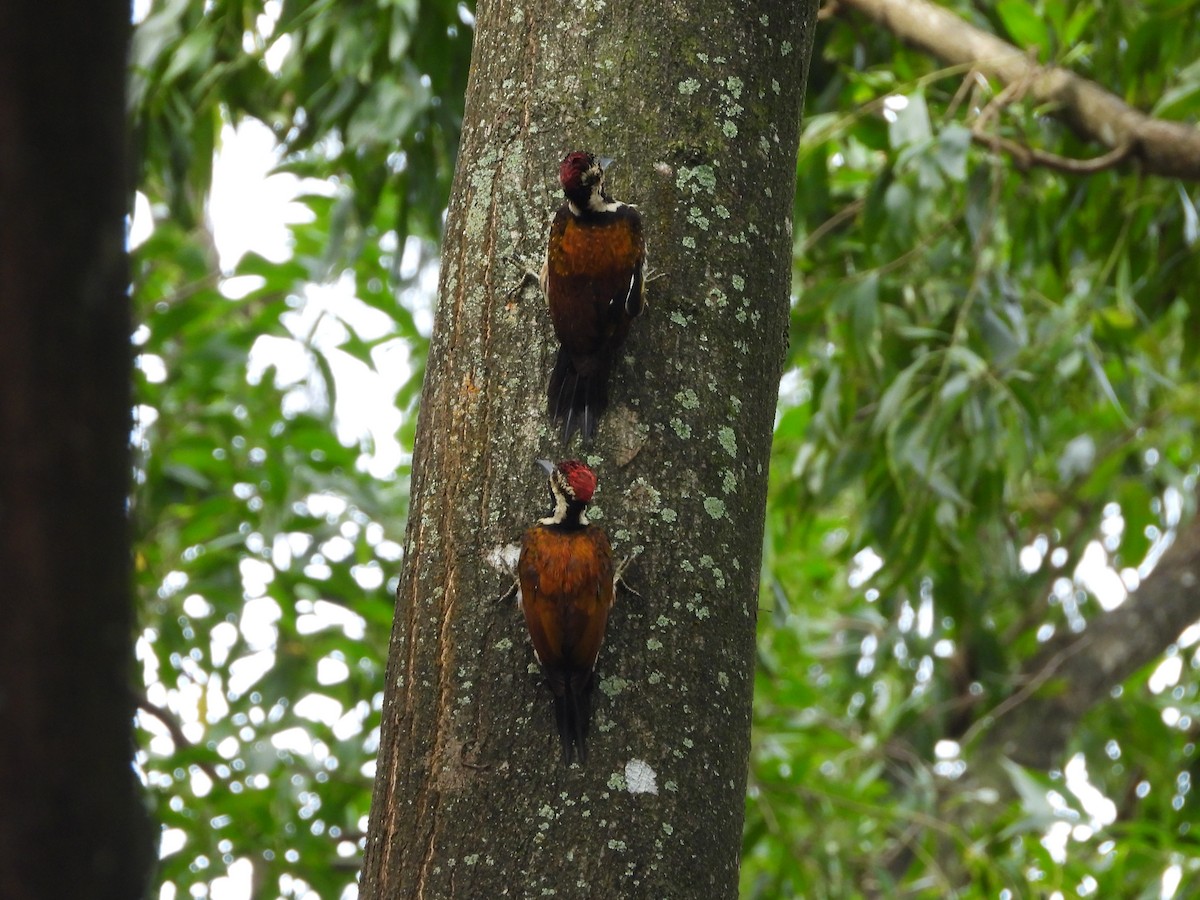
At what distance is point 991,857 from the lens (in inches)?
161

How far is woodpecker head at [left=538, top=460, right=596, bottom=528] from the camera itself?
1490mm

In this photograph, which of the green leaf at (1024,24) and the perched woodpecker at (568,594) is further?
the green leaf at (1024,24)

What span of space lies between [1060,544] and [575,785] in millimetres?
5721

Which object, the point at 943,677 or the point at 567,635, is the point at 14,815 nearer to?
the point at 567,635

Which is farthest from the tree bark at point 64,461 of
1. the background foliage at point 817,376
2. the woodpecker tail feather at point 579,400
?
the background foliage at point 817,376

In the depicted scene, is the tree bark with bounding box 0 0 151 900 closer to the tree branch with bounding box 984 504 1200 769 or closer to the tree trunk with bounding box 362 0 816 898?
the tree trunk with bounding box 362 0 816 898

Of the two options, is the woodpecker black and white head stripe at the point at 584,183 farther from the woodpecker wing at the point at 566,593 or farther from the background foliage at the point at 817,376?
the background foliage at the point at 817,376

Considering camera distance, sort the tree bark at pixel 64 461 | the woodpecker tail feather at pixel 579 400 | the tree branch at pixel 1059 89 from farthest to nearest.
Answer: the tree branch at pixel 1059 89, the woodpecker tail feather at pixel 579 400, the tree bark at pixel 64 461

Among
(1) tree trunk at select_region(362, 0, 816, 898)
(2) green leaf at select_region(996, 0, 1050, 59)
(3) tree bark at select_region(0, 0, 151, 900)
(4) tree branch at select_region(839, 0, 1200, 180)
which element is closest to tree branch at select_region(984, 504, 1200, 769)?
(2) green leaf at select_region(996, 0, 1050, 59)

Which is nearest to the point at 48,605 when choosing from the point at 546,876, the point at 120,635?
the point at 120,635

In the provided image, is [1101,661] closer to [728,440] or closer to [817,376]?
[817,376]

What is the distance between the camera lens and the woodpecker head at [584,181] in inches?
63.7

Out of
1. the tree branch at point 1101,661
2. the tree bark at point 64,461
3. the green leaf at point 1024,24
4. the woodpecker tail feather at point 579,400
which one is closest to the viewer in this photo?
the tree bark at point 64,461

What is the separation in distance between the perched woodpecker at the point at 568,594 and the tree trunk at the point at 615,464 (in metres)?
0.02
